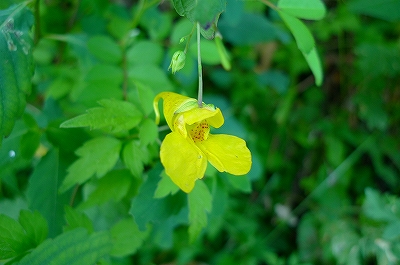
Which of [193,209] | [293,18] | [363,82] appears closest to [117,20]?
[293,18]

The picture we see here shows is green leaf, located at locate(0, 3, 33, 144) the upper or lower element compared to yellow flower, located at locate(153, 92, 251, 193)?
upper

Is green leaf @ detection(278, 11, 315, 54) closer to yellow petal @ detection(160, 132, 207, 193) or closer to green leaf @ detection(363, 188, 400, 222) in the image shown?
yellow petal @ detection(160, 132, 207, 193)

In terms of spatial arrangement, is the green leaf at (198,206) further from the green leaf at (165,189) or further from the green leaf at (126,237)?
the green leaf at (126,237)

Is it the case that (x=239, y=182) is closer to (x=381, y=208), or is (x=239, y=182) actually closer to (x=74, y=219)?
A: (x=74, y=219)

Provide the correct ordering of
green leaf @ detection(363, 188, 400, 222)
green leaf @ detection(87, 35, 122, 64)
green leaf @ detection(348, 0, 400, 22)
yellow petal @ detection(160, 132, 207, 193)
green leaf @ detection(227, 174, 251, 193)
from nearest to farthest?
yellow petal @ detection(160, 132, 207, 193)
green leaf @ detection(227, 174, 251, 193)
green leaf @ detection(87, 35, 122, 64)
green leaf @ detection(363, 188, 400, 222)
green leaf @ detection(348, 0, 400, 22)

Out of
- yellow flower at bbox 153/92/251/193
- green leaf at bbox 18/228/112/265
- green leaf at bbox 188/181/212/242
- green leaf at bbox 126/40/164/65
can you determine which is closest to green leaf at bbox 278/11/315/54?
yellow flower at bbox 153/92/251/193

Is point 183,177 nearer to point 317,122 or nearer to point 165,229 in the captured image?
point 165,229
